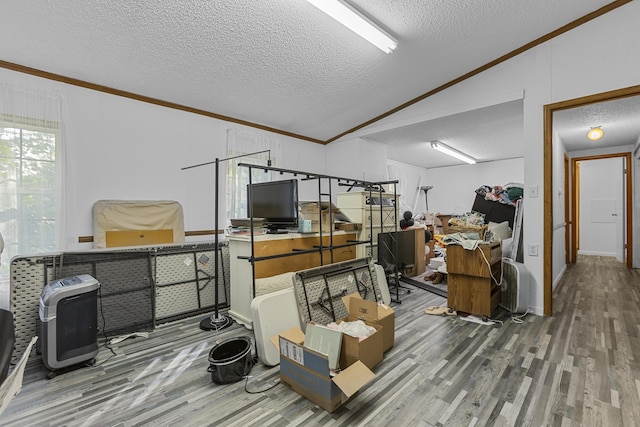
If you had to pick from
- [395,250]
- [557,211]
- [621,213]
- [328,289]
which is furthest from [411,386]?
[621,213]

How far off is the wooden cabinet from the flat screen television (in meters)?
1.81

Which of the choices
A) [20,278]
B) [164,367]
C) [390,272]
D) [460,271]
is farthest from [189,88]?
[460,271]

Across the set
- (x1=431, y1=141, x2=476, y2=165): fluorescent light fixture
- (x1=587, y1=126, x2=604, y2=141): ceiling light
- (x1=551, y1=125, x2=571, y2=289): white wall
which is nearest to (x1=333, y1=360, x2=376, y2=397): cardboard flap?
(x1=551, y1=125, x2=571, y2=289): white wall

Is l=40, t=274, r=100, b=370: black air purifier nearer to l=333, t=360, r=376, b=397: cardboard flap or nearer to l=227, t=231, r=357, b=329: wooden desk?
l=227, t=231, r=357, b=329: wooden desk

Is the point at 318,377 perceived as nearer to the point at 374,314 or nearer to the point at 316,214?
the point at 374,314

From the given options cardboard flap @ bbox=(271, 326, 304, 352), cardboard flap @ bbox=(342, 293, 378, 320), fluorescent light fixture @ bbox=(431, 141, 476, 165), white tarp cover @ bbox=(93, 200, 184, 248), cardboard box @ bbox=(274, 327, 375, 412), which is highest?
fluorescent light fixture @ bbox=(431, 141, 476, 165)

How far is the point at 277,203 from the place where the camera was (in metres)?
3.08

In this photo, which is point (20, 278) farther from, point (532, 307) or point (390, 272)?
point (532, 307)

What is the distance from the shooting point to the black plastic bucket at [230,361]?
6.42ft

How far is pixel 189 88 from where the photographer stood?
11.1ft

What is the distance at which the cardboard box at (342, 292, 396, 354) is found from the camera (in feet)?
7.50

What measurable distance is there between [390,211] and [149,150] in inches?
132

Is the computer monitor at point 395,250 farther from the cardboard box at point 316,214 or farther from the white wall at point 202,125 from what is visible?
the white wall at point 202,125

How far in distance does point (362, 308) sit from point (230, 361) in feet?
3.48
